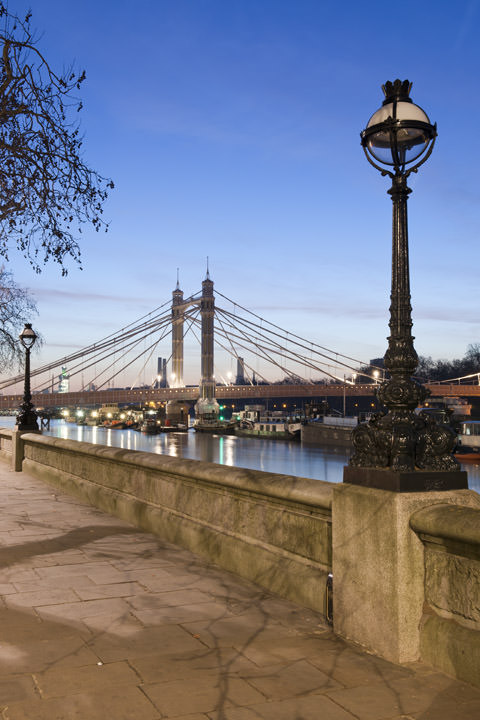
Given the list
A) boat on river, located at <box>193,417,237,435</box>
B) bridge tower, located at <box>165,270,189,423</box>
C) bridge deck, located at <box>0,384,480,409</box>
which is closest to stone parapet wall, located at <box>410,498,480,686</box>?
bridge deck, located at <box>0,384,480,409</box>

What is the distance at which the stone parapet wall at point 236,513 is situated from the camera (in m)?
4.73

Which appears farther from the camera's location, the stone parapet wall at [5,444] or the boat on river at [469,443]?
the boat on river at [469,443]

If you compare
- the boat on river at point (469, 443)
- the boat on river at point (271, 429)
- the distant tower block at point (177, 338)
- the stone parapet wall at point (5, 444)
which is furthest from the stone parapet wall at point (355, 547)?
the distant tower block at point (177, 338)

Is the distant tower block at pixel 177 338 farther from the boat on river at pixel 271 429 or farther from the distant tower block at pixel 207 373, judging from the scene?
the boat on river at pixel 271 429

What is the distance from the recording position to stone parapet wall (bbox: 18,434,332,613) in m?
4.73

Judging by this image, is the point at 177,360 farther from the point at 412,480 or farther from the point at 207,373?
the point at 412,480

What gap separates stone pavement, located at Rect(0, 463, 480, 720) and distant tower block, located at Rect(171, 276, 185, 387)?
94.4 m

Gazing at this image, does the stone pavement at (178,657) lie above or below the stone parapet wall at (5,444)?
below

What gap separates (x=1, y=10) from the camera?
7.93 metres

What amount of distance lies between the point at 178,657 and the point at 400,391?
1964 millimetres

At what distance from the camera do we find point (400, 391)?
412 centimetres

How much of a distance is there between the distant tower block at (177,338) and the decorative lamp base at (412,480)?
314 ft

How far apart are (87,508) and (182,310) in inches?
3882

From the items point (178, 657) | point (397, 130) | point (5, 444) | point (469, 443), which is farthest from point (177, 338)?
point (178, 657)
